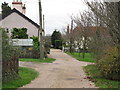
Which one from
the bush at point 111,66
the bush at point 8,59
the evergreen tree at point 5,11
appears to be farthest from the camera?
the evergreen tree at point 5,11

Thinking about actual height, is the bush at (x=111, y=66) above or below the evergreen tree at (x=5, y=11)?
below

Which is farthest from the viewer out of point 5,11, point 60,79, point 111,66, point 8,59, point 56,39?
A: point 56,39

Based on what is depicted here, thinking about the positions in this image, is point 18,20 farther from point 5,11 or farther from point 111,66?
point 111,66

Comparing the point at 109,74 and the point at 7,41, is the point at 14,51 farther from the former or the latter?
the point at 109,74

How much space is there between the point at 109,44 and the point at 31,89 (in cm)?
→ 771

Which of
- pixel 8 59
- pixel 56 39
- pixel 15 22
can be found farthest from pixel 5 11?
pixel 8 59

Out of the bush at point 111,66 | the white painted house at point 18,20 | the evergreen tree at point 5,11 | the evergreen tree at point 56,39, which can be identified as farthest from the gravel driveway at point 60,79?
the evergreen tree at point 56,39

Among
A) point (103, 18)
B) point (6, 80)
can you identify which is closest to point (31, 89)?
point (6, 80)

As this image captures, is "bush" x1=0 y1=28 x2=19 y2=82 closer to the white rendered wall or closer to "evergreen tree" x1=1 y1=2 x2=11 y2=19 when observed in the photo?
the white rendered wall

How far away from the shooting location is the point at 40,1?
26156 millimetres

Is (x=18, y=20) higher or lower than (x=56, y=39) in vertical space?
higher

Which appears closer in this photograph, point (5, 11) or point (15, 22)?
point (15, 22)

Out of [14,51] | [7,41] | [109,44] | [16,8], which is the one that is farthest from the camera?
[16,8]

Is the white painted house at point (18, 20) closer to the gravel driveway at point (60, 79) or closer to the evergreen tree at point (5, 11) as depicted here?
the evergreen tree at point (5, 11)
